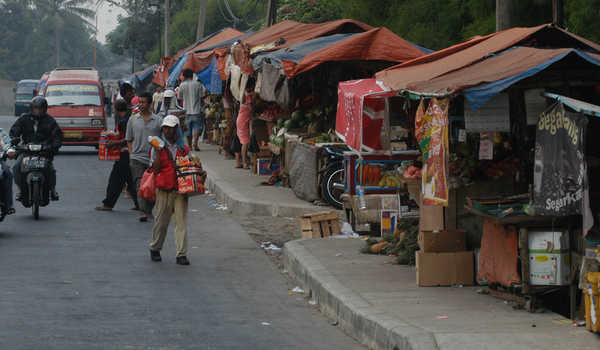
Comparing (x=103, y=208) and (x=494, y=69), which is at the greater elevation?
(x=494, y=69)

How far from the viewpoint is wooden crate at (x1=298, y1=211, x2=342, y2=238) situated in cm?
1238

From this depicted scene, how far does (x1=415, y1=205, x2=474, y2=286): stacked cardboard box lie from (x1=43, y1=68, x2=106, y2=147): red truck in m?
19.2

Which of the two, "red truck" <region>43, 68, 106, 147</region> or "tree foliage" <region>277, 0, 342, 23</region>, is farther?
"tree foliage" <region>277, 0, 342, 23</region>

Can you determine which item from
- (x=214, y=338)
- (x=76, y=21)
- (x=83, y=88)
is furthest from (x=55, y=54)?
(x=214, y=338)

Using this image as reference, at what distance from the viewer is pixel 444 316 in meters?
7.48

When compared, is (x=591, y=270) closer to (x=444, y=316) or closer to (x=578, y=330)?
(x=578, y=330)

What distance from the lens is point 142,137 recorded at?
14.2 m

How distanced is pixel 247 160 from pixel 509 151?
14076mm

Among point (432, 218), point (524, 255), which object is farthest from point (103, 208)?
point (524, 255)

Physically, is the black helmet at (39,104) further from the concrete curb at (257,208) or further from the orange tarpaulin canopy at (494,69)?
the orange tarpaulin canopy at (494,69)

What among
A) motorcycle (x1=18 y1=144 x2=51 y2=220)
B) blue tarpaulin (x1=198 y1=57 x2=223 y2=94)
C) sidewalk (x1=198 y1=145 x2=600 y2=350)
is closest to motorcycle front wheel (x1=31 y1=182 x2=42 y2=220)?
motorcycle (x1=18 y1=144 x2=51 y2=220)

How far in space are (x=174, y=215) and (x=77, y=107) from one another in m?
17.4

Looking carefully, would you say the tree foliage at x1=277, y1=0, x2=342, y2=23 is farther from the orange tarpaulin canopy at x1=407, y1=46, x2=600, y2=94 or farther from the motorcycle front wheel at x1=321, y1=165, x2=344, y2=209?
the orange tarpaulin canopy at x1=407, y1=46, x2=600, y2=94

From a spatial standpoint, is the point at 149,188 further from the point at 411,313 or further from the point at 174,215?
the point at 411,313
